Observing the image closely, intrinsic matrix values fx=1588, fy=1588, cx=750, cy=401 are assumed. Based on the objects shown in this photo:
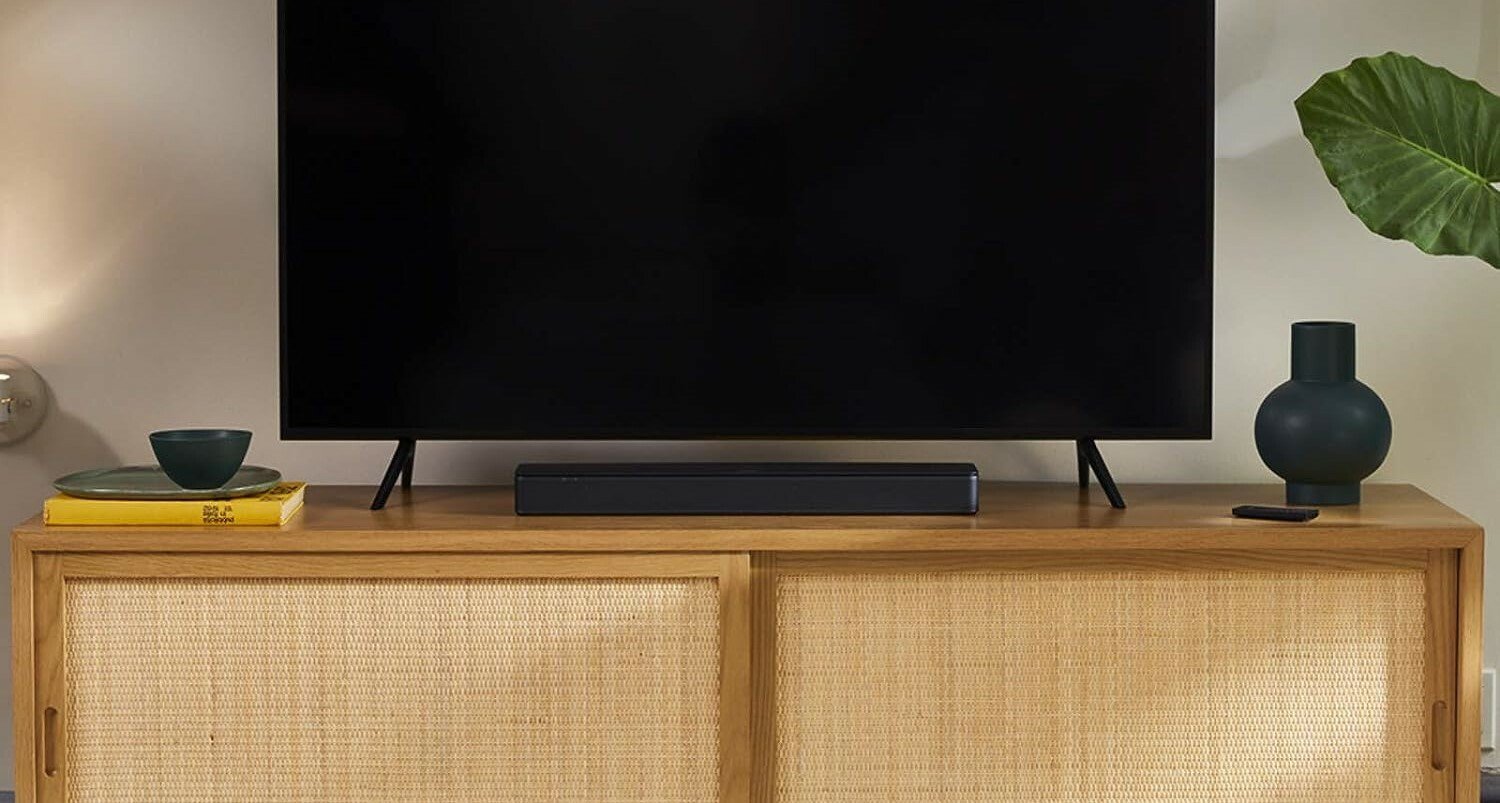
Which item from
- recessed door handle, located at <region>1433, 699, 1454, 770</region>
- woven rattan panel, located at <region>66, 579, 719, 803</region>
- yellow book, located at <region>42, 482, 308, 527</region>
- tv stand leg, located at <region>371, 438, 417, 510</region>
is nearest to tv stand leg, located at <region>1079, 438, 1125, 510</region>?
recessed door handle, located at <region>1433, 699, 1454, 770</region>

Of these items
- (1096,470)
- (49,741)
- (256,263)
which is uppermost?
(256,263)

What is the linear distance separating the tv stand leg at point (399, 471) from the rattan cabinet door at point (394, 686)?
179mm

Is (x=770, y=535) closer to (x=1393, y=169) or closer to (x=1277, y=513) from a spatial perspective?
(x=1277, y=513)

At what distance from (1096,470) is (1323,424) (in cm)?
30

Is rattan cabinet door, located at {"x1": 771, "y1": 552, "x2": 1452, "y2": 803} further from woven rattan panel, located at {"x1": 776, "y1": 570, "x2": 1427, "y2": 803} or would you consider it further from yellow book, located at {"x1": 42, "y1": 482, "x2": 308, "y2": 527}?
yellow book, located at {"x1": 42, "y1": 482, "x2": 308, "y2": 527}

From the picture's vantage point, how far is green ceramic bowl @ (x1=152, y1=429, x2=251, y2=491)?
2045mm

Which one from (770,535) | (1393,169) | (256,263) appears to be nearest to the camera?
(770,535)

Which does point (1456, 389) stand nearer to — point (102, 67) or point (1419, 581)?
point (1419, 581)

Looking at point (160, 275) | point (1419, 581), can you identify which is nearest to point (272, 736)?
point (160, 275)

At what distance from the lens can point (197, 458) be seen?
2.05 meters

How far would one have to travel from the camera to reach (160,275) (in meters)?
2.42

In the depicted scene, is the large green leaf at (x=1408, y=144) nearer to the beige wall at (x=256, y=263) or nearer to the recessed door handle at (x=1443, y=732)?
the beige wall at (x=256, y=263)

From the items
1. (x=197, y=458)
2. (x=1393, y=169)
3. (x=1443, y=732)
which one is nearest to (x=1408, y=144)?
(x=1393, y=169)

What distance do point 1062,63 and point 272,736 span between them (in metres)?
1.36
